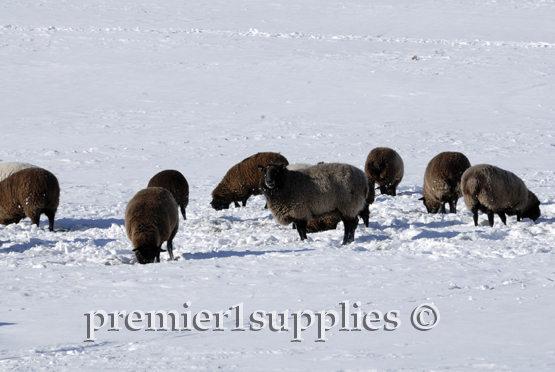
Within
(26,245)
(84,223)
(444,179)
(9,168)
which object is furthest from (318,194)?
(9,168)

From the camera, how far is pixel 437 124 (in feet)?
84.9

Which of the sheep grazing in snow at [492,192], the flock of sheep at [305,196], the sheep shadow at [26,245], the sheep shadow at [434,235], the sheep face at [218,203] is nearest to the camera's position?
the flock of sheep at [305,196]

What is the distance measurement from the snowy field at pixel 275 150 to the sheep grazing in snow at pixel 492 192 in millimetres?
534

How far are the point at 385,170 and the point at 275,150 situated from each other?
A: 6560mm

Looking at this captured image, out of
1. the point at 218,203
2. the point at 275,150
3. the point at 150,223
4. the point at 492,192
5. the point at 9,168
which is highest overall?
the point at 275,150

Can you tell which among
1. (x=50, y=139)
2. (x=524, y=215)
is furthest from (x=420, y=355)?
(x=50, y=139)

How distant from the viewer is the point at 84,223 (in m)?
13.0

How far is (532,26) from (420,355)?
44877 mm

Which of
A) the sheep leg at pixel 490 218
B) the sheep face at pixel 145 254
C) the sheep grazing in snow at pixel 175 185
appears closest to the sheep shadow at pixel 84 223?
the sheep grazing in snow at pixel 175 185

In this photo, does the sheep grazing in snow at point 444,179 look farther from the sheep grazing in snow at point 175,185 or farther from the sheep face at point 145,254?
the sheep face at point 145,254

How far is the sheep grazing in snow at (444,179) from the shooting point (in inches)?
506

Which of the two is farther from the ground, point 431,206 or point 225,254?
point 431,206

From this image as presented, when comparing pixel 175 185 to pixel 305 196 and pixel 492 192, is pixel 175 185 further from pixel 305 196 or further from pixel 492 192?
pixel 492 192

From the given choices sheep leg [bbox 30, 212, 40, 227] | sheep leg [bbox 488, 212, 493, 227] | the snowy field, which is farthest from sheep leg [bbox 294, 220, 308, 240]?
sheep leg [bbox 30, 212, 40, 227]
